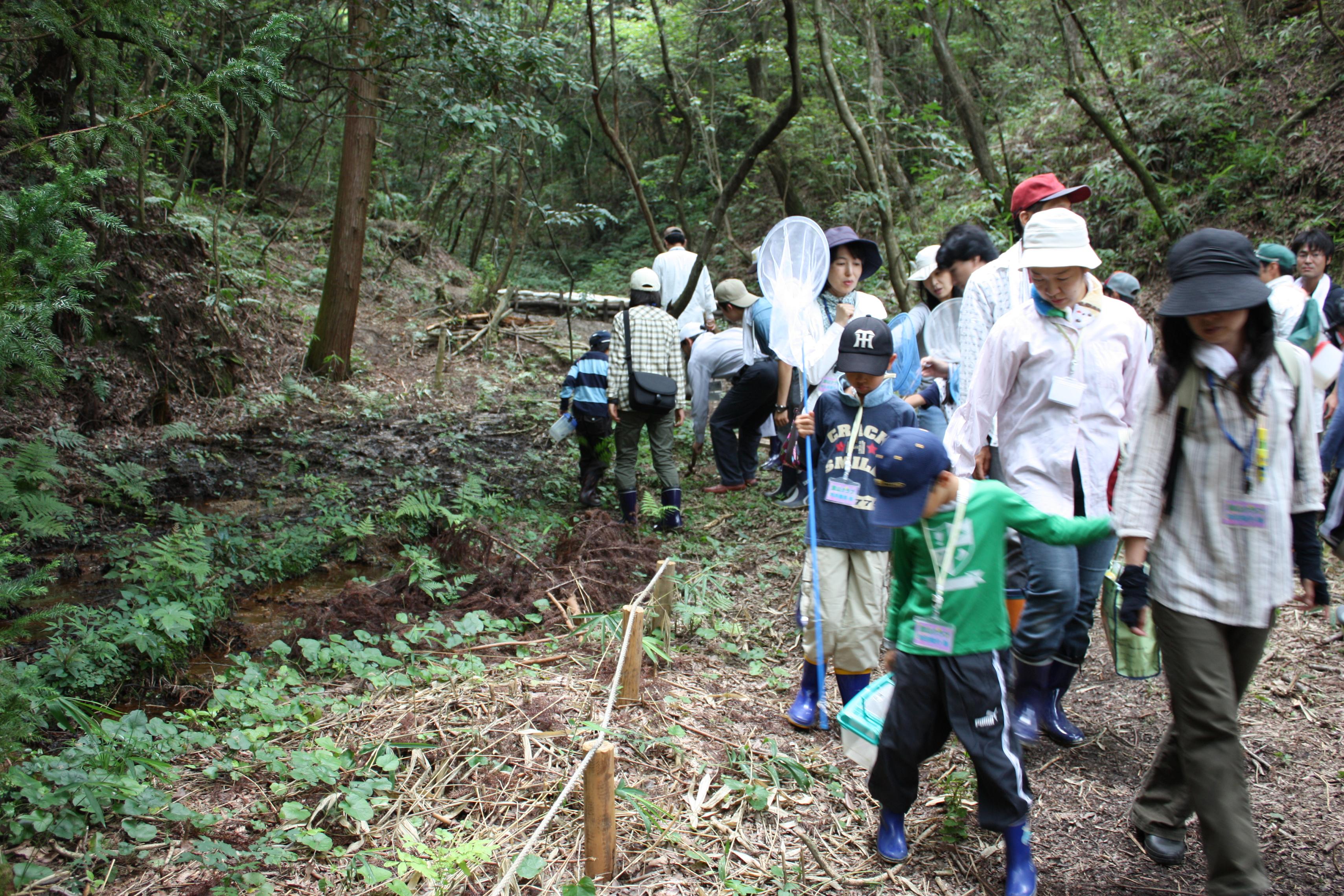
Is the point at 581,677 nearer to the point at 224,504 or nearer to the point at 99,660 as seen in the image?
the point at 99,660

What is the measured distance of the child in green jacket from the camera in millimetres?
2822

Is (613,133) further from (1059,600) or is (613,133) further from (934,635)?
(934,635)

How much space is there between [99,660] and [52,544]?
2215 millimetres

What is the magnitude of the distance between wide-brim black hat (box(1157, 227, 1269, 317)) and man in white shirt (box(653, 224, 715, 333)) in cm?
605

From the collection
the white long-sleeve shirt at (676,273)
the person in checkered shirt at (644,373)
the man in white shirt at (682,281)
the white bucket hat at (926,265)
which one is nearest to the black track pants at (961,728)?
the white bucket hat at (926,265)

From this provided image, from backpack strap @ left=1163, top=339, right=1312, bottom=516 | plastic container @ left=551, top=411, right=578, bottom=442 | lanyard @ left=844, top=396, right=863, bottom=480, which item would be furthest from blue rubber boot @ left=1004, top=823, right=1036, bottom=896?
plastic container @ left=551, top=411, right=578, bottom=442

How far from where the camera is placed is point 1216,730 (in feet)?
8.57

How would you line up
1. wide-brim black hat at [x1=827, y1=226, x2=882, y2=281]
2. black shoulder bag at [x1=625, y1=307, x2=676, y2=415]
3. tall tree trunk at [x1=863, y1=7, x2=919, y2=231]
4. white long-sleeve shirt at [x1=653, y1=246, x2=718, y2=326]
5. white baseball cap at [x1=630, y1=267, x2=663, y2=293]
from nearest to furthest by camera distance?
wide-brim black hat at [x1=827, y1=226, x2=882, y2=281]
black shoulder bag at [x1=625, y1=307, x2=676, y2=415]
white baseball cap at [x1=630, y1=267, x2=663, y2=293]
white long-sleeve shirt at [x1=653, y1=246, x2=718, y2=326]
tall tree trunk at [x1=863, y1=7, x2=919, y2=231]

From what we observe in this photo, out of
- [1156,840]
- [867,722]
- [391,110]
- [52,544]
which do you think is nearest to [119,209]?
[391,110]

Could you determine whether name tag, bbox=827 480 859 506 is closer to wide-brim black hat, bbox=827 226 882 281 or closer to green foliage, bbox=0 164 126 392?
wide-brim black hat, bbox=827 226 882 281

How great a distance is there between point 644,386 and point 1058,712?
4.00m

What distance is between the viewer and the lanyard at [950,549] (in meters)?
2.87

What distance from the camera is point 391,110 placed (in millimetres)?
7633

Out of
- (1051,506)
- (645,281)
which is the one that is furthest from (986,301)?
(645,281)
